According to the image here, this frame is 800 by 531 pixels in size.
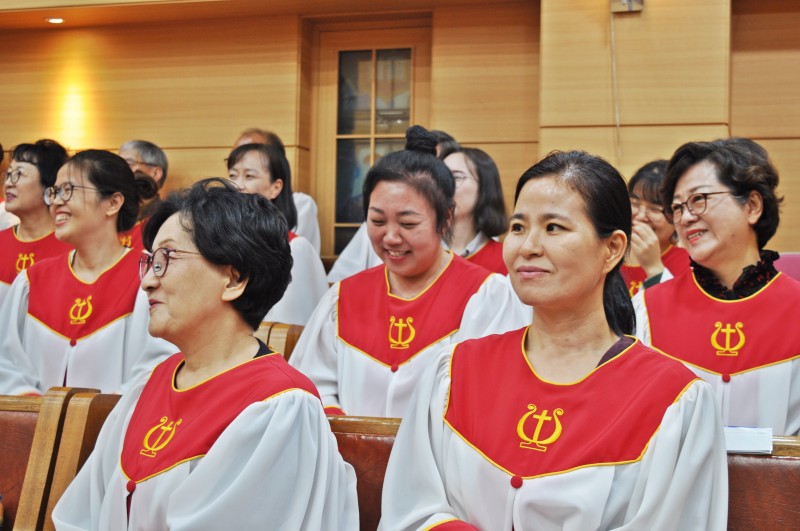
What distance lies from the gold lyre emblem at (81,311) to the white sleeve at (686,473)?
88.3 inches

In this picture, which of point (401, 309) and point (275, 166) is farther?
point (275, 166)

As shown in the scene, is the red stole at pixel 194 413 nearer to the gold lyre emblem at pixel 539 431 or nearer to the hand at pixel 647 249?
the gold lyre emblem at pixel 539 431

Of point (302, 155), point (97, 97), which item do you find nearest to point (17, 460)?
point (302, 155)

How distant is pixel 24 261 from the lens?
4516 mm

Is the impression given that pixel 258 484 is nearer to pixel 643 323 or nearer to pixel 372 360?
pixel 372 360

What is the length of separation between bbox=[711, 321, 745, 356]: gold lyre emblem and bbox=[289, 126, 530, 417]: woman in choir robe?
0.64m

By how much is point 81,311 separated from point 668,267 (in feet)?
8.15

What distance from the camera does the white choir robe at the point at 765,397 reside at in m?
2.67

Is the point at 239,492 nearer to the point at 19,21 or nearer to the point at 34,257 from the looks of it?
the point at 34,257

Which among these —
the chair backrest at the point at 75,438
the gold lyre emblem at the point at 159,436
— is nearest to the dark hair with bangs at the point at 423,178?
the chair backrest at the point at 75,438

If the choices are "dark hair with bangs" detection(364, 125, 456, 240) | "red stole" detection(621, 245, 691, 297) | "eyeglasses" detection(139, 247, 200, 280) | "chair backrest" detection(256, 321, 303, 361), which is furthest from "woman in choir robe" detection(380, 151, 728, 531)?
"red stole" detection(621, 245, 691, 297)

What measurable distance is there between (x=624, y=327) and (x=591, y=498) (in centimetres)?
47

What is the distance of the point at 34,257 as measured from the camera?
455 centimetres

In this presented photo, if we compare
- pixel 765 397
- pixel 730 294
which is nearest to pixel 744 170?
pixel 730 294
